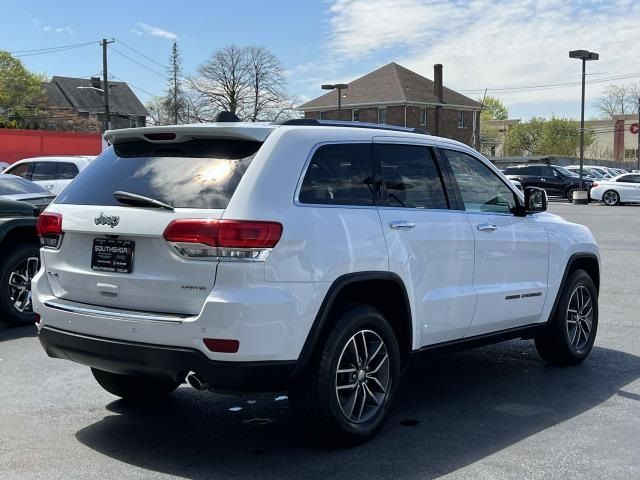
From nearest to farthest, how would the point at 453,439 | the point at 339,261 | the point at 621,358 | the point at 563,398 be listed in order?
1. the point at 339,261
2. the point at 453,439
3. the point at 563,398
4. the point at 621,358

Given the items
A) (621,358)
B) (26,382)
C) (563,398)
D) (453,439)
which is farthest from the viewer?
(621,358)

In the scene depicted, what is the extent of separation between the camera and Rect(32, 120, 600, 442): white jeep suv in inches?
155

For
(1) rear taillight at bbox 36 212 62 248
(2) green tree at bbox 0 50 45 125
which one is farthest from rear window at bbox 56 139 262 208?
(2) green tree at bbox 0 50 45 125

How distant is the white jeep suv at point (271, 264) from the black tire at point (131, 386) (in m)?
0.01

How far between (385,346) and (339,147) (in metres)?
1.25

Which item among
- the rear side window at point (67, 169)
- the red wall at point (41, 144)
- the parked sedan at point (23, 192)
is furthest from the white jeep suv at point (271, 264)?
the red wall at point (41, 144)

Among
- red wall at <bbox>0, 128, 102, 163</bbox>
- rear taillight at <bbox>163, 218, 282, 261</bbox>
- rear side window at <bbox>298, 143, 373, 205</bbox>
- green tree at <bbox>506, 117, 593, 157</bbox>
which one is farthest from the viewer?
green tree at <bbox>506, 117, 593, 157</bbox>

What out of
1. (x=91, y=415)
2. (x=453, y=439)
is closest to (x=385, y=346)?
(x=453, y=439)

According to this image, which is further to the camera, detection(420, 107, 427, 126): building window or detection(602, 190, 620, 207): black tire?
detection(420, 107, 427, 126): building window

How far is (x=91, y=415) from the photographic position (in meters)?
5.13

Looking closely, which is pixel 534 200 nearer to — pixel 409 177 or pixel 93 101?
pixel 409 177

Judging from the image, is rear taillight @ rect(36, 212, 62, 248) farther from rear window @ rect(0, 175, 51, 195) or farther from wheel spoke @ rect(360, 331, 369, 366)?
rear window @ rect(0, 175, 51, 195)

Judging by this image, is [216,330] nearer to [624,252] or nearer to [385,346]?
[385,346]

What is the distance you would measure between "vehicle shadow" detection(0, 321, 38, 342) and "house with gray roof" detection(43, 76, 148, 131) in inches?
3252
